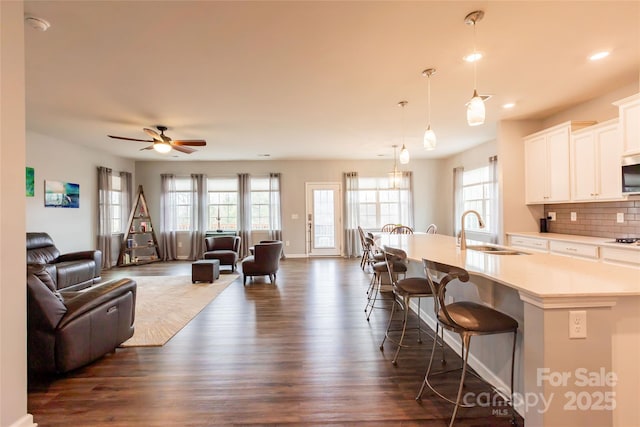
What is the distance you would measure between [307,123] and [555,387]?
456cm

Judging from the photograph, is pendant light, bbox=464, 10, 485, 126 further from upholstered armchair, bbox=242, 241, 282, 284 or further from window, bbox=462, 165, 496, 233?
window, bbox=462, 165, 496, 233

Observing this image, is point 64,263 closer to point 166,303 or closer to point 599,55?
point 166,303

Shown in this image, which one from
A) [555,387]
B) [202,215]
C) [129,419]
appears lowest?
[129,419]

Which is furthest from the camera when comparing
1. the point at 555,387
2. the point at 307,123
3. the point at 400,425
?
the point at 307,123

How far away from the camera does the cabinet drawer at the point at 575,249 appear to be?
3443mm

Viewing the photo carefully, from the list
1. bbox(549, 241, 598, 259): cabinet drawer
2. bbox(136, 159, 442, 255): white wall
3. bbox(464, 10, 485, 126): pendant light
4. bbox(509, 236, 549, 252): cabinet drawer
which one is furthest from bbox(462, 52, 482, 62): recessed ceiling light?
bbox(136, 159, 442, 255): white wall

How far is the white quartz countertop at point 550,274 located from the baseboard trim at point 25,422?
111 inches

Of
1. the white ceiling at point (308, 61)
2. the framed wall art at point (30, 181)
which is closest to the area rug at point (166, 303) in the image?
the framed wall art at point (30, 181)

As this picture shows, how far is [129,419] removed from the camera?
6.35 feet

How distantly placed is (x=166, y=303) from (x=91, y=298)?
1.85m

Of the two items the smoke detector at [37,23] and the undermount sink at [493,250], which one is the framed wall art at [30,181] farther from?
the undermount sink at [493,250]

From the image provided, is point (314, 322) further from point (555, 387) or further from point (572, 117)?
point (572, 117)

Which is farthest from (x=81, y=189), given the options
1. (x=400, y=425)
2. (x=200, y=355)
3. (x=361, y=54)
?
(x=400, y=425)

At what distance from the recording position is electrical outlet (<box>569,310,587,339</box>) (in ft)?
4.76
